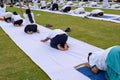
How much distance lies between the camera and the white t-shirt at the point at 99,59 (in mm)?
3837

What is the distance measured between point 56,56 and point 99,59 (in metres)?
1.69

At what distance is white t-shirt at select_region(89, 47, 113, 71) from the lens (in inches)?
151

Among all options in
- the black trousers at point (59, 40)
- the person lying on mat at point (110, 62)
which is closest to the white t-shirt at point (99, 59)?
the person lying on mat at point (110, 62)

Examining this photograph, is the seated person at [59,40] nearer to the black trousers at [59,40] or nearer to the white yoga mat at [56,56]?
the black trousers at [59,40]

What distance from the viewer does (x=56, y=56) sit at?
217 inches

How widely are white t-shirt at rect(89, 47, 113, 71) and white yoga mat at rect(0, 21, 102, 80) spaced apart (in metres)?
0.30

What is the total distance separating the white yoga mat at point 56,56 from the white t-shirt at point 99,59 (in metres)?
0.30

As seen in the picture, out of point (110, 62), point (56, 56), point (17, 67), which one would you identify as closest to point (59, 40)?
point (56, 56)

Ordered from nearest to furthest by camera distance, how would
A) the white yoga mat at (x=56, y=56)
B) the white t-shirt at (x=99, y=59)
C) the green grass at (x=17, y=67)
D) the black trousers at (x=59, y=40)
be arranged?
the white t-shirt at (x=99, y=59)
the white yoga mat at (x=56, y=56)
the green grass at (x=17, y=67)
the black trousers at (x=59, y=40)

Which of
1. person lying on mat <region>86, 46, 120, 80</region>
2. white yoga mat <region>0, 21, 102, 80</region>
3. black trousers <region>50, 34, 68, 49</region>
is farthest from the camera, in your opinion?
black trousers <region>50, 34, 68, 49</region>

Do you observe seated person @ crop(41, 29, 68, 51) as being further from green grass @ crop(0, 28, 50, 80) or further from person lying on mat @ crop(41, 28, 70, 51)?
green grass @ crop(0, 28, 50, 80)

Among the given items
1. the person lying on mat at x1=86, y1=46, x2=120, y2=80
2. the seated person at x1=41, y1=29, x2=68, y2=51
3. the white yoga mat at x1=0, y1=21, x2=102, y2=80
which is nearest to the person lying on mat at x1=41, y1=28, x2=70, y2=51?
the seated person at x1=41, y1=29, x2=68, y2=51

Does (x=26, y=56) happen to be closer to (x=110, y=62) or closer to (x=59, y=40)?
(x=59, y=40)

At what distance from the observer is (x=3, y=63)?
5469 millimetres
